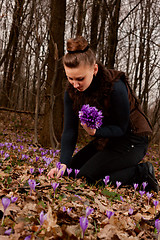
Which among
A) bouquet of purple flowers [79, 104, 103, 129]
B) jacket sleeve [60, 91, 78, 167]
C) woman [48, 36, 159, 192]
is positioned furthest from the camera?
jacket sleeve [60, 91, 78, 167]

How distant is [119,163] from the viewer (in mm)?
3236

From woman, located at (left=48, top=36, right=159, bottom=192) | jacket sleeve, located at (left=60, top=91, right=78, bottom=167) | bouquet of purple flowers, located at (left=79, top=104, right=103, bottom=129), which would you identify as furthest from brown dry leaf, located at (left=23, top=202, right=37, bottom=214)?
jacket sleeve, located at (left=60, top=91, right=78, bottom=167)

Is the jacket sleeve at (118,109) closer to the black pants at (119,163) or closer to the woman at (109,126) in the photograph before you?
the woman at (109,126)

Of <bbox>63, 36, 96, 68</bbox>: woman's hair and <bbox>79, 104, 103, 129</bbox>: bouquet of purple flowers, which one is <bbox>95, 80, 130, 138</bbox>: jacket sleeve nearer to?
<bbox>79, 104, 103, 129</bbox>: bouquet of purple flowers

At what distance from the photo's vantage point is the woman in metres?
2.84

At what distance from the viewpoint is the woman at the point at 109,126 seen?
2.84m

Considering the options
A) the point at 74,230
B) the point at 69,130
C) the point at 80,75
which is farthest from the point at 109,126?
the point at 74,230

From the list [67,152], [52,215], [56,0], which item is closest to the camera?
[52,215]

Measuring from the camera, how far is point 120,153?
325cm

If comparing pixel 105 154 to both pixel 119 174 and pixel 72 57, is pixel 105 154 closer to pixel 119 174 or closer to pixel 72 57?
pixel 119 174

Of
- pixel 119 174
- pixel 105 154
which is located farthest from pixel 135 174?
pixel 105 154

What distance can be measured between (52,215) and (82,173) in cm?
164

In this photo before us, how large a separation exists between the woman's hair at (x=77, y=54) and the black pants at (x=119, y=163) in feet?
4.08

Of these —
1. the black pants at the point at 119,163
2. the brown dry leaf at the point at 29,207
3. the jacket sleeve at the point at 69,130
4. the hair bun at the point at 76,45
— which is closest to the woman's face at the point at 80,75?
the hair bun at the point at 76,45
